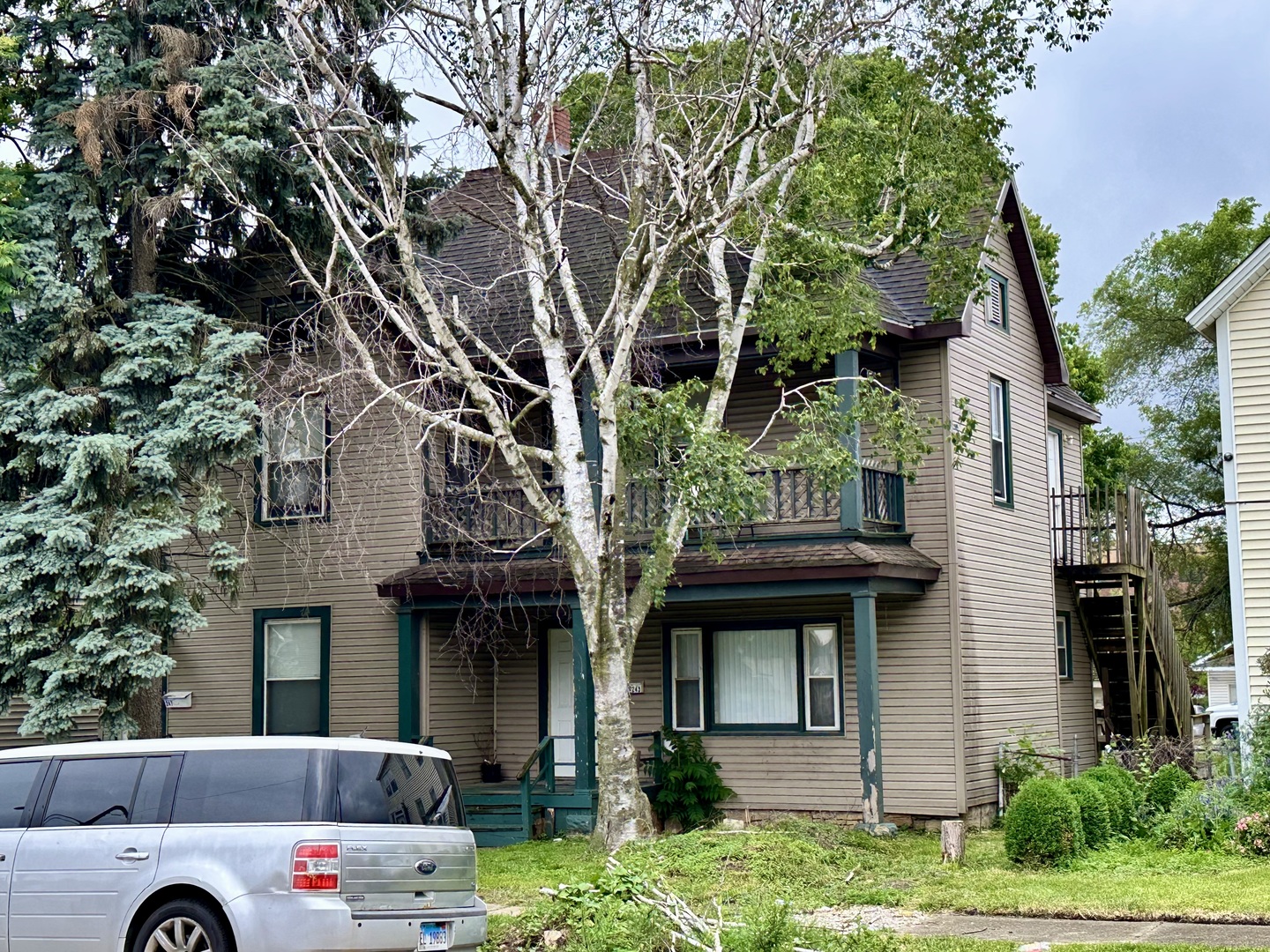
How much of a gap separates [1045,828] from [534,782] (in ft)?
26.0

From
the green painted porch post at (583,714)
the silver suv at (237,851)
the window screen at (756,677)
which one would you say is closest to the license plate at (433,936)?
the silver suv at (237,851)

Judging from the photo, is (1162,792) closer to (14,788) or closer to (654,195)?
(654,195)

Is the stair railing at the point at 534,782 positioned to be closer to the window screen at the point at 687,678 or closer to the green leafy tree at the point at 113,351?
the window screen at the point at 687,678

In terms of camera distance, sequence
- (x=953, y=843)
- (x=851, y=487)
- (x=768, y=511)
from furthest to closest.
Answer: (x=768, y=511), (x=851, y=487), (x=953, y=843)

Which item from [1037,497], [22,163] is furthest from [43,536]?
[1037,497]

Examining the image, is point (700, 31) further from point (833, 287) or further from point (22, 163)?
point (22, 163)

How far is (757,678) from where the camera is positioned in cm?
2008

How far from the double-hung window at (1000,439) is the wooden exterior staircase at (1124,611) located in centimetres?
204

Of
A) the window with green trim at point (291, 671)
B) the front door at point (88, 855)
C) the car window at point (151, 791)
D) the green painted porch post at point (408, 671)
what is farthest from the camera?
the window with green trim at point (291, 671)

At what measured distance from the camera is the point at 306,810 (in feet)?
30.7

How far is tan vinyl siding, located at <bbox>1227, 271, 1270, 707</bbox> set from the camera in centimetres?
1784

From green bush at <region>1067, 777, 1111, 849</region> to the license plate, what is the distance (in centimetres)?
732

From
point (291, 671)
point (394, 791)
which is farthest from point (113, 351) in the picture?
point (394, 791)

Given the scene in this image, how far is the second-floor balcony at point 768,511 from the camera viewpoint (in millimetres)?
18109
